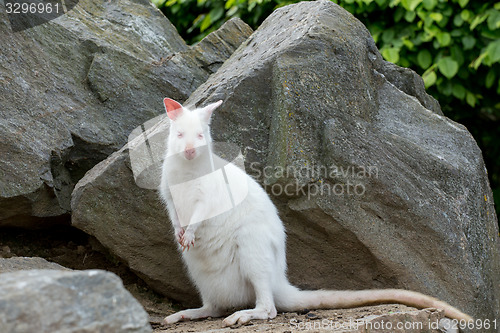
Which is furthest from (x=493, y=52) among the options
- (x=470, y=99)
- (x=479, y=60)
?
(x=470, y=99)

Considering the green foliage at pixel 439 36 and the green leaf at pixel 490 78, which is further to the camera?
the green leaf at pixel 490 78

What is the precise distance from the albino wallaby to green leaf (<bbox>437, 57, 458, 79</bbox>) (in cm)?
352

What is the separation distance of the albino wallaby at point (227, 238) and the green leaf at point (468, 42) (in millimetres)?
3835

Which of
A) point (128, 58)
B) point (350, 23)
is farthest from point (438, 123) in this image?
point (128, 58)

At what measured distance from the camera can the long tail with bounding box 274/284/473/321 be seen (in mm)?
4180

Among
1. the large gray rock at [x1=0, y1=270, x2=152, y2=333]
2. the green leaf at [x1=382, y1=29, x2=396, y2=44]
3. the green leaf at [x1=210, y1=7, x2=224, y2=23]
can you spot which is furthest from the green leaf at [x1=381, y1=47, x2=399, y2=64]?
the large gray rock at [x1=0, y1=270, x2=152, y2=333]

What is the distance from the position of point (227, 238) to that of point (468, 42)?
4313 mm

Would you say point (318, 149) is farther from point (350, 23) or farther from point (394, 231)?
point (350, 23)

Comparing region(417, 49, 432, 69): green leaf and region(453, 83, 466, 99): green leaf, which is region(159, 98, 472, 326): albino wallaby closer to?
region(417, 49, 432, 69): green leaf

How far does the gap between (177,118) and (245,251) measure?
1.04 metres

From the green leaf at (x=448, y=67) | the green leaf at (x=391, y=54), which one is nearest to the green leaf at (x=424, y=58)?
the green leaf at (x=448, y=67)

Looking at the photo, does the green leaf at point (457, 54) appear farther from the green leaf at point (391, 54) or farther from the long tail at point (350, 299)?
the long tail at point (350, 299)

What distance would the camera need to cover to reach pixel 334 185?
4582 millimetres

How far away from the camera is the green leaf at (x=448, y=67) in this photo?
22.8 ft
